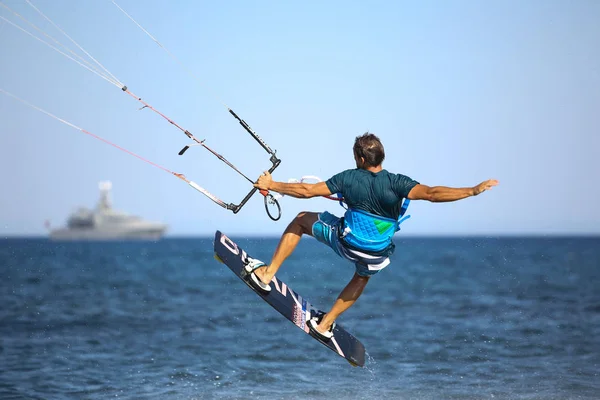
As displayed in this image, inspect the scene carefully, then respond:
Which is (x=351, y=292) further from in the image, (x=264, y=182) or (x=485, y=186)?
(x=485, y=186)

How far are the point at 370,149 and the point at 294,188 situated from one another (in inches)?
34.0

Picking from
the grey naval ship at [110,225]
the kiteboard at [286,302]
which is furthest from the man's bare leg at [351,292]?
the grey naval ship at [110,225]

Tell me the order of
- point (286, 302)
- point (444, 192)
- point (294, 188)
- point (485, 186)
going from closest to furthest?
point (485, 186), point (444, 192), point (294, 188), point (286, 302)

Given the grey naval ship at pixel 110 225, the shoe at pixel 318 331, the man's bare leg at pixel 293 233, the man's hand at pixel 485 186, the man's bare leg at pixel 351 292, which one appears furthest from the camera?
the grey naval ship at pixel 110 225

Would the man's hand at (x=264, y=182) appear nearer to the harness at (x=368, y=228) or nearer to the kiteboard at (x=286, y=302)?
the harness at (x=368, y=228)

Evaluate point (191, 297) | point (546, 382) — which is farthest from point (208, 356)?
point (191, 297)

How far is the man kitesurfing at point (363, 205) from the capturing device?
814cm

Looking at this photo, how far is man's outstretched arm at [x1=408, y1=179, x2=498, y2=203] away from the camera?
720cm

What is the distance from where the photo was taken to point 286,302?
10023mm

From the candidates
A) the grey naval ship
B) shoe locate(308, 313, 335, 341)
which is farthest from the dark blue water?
the grey naval ship

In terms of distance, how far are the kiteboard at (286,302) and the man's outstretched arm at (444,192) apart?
8.43 ft

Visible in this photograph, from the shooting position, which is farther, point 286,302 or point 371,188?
point 286,302

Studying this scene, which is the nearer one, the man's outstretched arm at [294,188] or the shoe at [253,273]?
the man's outstretched arm at [294,188]

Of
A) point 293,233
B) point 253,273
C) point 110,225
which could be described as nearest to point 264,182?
point 293,233
